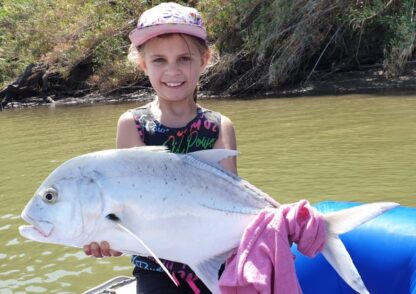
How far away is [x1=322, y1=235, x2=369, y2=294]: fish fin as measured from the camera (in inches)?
72.9

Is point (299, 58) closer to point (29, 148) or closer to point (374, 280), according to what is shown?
point (29, 148)

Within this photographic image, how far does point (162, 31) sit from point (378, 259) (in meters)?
1.31

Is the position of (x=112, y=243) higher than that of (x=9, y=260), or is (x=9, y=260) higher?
(x=112, y=243)

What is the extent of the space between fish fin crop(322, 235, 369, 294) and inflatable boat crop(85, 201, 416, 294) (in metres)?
0.60

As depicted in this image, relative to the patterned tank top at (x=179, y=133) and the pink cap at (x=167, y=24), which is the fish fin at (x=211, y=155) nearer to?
the patterned tank top at (x=179, y=133)

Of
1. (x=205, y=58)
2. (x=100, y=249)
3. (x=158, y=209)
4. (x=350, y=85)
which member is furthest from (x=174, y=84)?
(x=350, y=85)

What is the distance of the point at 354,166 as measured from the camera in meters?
7.02

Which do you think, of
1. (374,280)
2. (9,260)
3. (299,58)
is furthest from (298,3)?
(374,280)

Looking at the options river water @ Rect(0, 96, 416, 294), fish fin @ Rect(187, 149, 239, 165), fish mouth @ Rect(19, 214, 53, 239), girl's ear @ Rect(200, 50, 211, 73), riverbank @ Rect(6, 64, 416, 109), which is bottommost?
river water @ Rect(0, 96, 416, 294)

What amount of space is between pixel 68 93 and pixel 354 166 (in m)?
15.0

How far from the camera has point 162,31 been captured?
90.5 inches

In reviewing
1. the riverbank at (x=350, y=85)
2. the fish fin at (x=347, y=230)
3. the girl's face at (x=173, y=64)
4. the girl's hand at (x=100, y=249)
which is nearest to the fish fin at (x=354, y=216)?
the fish fin at (x=347, y=230)

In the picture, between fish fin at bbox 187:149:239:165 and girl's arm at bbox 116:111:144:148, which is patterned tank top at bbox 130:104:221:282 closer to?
girl's arm at bbox 116:111:144:148

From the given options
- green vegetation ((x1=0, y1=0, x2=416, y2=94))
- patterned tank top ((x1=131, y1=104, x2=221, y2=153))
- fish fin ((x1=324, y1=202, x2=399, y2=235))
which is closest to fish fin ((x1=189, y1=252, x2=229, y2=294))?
fish fin ((x1=324, y1=202, x2=399, y2=235))
